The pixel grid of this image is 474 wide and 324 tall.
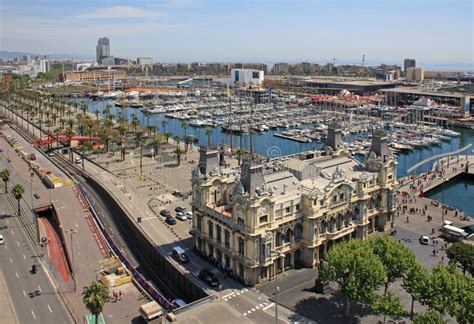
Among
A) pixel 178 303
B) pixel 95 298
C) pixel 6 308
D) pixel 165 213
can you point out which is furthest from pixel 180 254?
pixel 6 308

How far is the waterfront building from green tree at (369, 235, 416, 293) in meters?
13.2

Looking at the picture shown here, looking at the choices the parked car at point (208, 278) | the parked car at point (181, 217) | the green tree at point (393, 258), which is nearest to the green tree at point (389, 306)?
the green tree at point (393, 258)

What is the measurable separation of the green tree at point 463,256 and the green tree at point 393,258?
10218mm

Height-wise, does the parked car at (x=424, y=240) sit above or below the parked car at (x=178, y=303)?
above

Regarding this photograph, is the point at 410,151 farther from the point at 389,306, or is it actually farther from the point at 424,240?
the point at 389,306

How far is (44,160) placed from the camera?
141625 mm

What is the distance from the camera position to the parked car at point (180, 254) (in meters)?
74.7

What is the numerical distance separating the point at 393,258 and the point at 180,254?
110 ft

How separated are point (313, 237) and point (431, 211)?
3736 centimetres

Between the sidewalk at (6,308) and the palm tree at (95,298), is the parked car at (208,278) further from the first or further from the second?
the sidewalk at (6,308)

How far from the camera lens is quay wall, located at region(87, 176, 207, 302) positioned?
6956cm

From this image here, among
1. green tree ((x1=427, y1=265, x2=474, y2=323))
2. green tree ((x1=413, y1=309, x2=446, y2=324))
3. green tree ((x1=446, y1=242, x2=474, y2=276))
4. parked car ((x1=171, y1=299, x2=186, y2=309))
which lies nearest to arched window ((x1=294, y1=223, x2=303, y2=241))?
parked car ((x1=171, y1=299, x2=186, y2=309))

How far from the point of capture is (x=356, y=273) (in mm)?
57219

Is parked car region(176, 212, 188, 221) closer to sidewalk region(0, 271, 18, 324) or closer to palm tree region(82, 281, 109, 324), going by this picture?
sidewalk region(0, 271, 18, 324)
